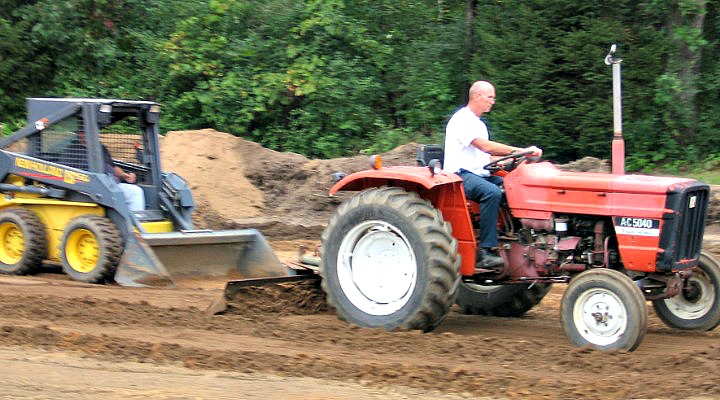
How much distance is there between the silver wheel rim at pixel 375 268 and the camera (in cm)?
737

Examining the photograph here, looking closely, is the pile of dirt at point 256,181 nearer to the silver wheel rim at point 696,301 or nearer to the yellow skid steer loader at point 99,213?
the yellow skid steer loader at point 99,213

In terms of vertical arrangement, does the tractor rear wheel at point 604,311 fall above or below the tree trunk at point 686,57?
below

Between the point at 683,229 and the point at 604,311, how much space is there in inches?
29.5

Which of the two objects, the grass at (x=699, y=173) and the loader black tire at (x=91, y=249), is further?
the grass at (x=699, y=173)

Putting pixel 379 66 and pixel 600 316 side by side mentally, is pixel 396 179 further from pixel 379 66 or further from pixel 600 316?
pixel 379 66

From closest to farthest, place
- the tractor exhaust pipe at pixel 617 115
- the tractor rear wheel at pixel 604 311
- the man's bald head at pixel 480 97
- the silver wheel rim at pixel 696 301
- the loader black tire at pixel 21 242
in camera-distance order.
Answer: the tractor rear wheel at pixel 604 311 < the tractor exhaust pipe at pixel 617 115 < the silver wheel rim at pixel 696 301 < the man's bald head at pixel 480 97 < the loader black tire at pixel 21 242

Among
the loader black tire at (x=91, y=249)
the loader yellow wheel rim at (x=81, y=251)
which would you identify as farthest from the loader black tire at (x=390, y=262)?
the loader yellow wheel rim at (x=81, y=251)

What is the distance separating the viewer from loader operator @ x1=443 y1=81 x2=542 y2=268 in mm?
7246

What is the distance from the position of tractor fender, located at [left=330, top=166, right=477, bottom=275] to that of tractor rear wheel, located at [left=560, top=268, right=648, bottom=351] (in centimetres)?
84

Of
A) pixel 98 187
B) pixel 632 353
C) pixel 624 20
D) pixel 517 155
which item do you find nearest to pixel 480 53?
pixel 624 20

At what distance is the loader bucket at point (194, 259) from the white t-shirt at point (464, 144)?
8.85ft

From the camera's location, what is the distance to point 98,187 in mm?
9750

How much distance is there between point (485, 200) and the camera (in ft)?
23.7

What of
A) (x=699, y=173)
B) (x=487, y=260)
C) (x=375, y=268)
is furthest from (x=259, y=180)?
(x=487, y=260)
